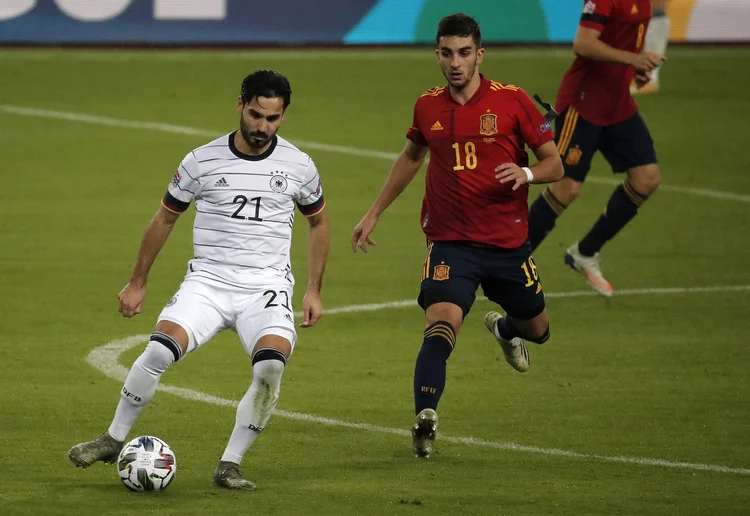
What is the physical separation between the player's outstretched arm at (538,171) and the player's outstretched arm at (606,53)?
2962 mm

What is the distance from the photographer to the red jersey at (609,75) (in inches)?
458

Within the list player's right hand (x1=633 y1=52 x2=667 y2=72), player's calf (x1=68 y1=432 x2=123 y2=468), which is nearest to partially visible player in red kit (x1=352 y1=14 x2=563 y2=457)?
player's calf (x1=68 y1=432 x2=123 y2=468)

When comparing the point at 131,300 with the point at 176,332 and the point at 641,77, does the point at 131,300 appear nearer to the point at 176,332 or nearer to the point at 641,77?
the point at 176,332

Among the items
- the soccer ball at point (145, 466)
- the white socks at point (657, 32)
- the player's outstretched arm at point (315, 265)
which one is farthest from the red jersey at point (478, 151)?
the white socks at point (657, 32)

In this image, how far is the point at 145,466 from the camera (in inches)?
275

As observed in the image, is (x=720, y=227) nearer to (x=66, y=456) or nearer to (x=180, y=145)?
(x=180, y=145)

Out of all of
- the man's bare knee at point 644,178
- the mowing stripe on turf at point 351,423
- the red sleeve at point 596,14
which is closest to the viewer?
the mowing stripe on turf at point 351,423

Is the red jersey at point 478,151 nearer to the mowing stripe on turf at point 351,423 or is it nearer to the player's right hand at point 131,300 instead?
the mowing stripe on turf at point 351,423

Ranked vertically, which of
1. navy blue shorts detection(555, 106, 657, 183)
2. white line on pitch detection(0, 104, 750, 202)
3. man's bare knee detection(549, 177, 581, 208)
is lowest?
white line on pitch detection(0, 104, 750, 202)

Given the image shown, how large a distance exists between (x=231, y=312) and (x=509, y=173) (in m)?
1.59

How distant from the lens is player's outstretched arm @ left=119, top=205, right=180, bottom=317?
285 inches

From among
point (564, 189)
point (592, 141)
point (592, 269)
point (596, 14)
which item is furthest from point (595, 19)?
point (592, 269)

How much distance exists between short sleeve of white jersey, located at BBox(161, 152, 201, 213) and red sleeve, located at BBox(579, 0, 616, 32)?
16.1ft

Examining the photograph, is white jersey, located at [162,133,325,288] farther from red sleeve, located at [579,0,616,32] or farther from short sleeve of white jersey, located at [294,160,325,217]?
red sleeve, located at [579,0,616,32]
